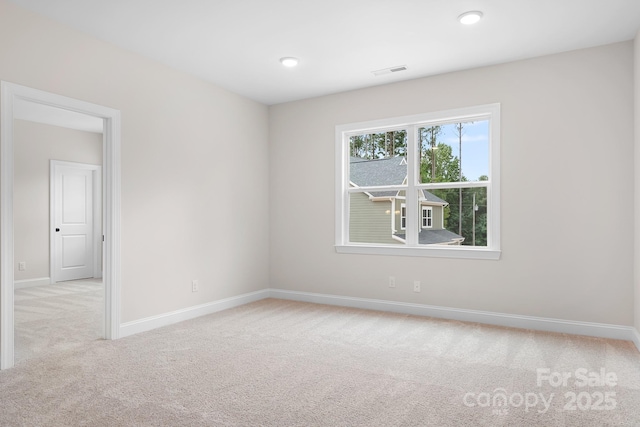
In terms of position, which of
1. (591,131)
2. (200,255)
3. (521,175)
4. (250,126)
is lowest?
(200,255)

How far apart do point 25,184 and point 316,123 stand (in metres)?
→ 4.88

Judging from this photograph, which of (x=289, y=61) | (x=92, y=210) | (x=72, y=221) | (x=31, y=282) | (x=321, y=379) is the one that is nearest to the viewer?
(x=321, y=379)

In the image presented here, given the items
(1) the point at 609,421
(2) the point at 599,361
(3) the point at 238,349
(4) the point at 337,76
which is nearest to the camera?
(1) the point at 609,421

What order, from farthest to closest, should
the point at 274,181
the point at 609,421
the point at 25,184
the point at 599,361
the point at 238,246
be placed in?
the point at 25,184, the point at 274,181, the point at 238,246, the point at 599,361, the point at 609,421

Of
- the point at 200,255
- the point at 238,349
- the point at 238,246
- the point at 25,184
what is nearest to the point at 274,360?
the point at 238,349

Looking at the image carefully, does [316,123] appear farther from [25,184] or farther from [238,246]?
[25,184]

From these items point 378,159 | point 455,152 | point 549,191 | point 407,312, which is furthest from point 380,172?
point 549,191

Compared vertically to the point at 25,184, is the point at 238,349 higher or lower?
lower

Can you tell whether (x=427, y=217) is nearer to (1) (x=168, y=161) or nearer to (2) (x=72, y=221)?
(1) (x=168, y=161)

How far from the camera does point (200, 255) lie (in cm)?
467

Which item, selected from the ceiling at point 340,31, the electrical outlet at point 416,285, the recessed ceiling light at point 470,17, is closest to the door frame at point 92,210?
the ceiling at point 340,31

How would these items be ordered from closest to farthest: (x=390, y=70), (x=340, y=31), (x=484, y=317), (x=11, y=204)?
(x=11, y=204)
(x=340, y=31)
(x=484, y=317)
(x=390, y=70)

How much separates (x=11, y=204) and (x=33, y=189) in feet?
14.3

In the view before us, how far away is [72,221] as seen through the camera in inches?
287
